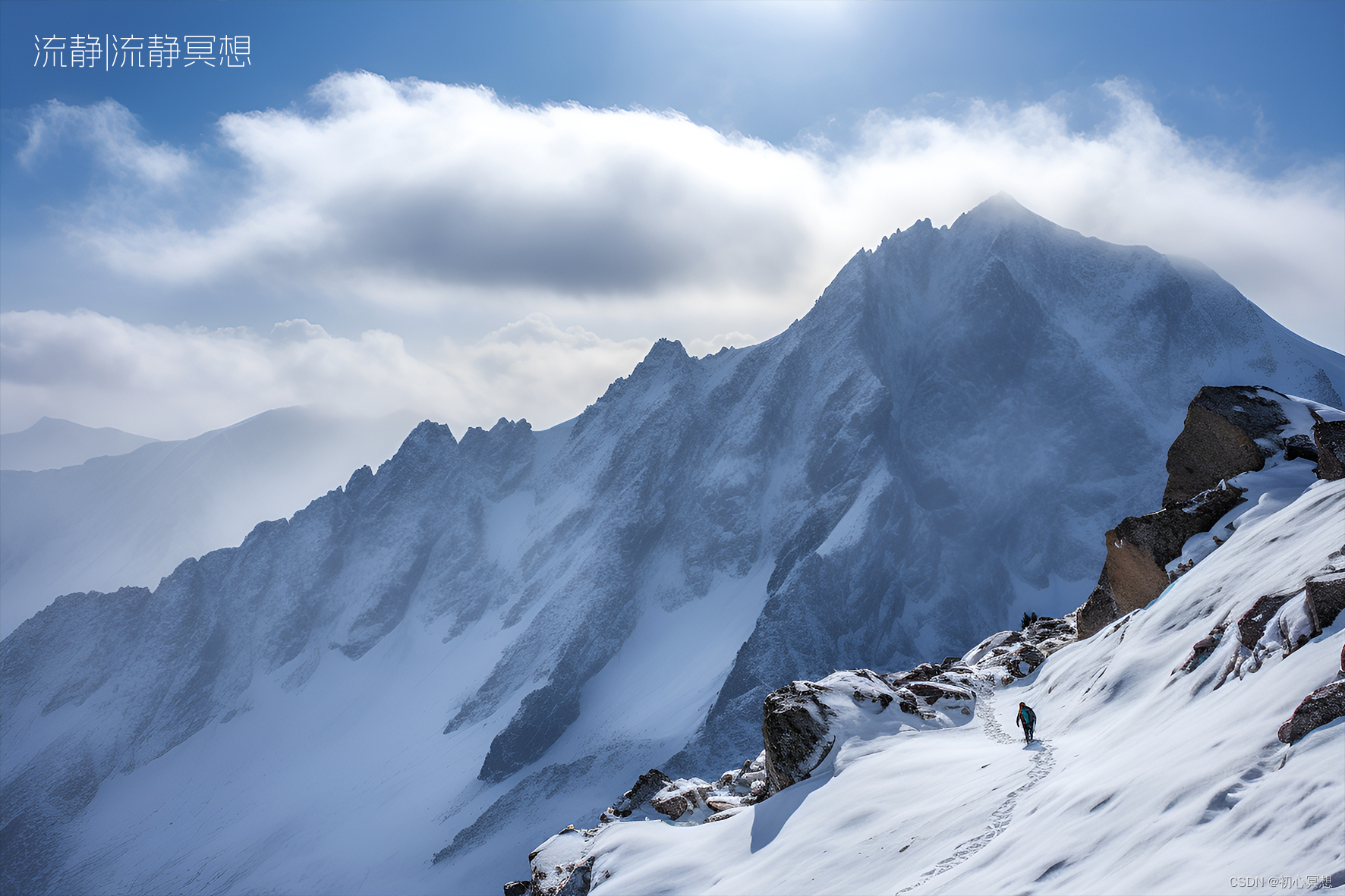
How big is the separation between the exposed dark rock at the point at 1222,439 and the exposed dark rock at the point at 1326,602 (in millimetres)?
21964

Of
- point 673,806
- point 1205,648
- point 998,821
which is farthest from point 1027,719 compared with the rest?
point 673,806

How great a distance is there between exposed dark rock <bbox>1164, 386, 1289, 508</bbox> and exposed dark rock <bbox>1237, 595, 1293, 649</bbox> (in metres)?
19.2

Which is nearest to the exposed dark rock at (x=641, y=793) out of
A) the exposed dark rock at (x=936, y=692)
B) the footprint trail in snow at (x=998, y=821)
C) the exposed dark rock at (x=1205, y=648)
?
the exposed dark rock at (x=936, y=692)

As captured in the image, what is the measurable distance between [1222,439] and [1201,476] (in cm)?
224

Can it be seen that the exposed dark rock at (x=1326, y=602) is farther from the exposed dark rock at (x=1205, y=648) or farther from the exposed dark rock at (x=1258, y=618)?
the exposed dark rock at (x=1205, y=648)

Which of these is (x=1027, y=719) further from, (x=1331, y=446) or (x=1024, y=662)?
(x=1024, y=662)

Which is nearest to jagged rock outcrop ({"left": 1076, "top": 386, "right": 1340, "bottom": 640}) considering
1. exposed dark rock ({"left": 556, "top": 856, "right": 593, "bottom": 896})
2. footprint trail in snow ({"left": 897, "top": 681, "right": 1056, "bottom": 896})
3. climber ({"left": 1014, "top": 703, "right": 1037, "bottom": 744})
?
climber ({"left": 1014, "top": 703, "right": 1037, "bottom": 744})

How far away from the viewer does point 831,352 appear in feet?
605

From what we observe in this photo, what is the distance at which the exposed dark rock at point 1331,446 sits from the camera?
90.8 feet

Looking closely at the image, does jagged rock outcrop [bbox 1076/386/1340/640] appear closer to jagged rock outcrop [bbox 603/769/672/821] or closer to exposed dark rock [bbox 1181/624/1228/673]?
exposed dark rock [bbox 1181/624/1228/673]

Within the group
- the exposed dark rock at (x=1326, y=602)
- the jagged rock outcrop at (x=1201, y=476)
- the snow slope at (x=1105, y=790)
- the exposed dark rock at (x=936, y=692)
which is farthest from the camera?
the exposed dark rock at (x=936, y=692)

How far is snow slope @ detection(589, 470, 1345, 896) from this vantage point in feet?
36.7

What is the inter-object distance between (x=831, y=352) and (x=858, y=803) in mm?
168359

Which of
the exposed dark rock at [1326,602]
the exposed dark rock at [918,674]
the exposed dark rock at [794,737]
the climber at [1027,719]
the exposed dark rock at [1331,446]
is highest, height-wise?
the exposed dark rock at [1331,446]
